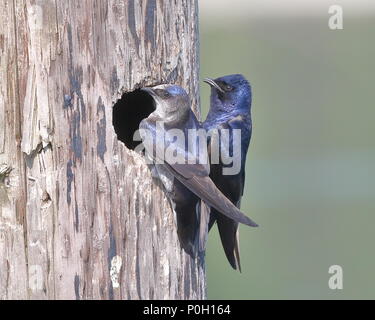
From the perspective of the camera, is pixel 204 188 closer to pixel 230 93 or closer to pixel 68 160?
pixel 68 160

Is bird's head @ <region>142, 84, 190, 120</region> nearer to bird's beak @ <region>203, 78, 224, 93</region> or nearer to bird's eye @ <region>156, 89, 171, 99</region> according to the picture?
bird's eye @ <region>156, 89, 171, 99</region>

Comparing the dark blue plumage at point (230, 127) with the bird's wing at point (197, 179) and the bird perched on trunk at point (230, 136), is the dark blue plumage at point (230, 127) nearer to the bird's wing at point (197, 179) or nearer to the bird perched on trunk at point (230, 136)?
the bird perched on trunk at point (230, 136)

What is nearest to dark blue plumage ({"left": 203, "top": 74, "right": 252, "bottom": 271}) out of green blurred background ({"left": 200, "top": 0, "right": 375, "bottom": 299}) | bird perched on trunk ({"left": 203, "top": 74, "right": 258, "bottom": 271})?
bird perched on trunk ({"left": 203, "top": 74, "right": 258, "bottom": 271})

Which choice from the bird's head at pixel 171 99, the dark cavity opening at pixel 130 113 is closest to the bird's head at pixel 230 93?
the dark cavity opening at pixel 130 113

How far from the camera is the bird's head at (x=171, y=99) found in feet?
10.4

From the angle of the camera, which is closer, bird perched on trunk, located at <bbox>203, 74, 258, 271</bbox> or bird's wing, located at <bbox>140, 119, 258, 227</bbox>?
bird's wing, located at <bbox>140, 119, 258, 227</bbox>

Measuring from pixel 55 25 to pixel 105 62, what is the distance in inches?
7.4

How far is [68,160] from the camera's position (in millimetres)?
3021

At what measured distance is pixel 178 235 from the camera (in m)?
3.16

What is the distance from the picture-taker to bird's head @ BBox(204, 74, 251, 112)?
353cm

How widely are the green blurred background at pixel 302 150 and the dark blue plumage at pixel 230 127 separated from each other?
292cm

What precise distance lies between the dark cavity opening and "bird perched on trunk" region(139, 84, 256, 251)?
0.18 m

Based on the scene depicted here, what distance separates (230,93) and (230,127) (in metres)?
0.15

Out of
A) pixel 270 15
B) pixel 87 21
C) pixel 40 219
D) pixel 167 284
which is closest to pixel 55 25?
pixel 87 21
